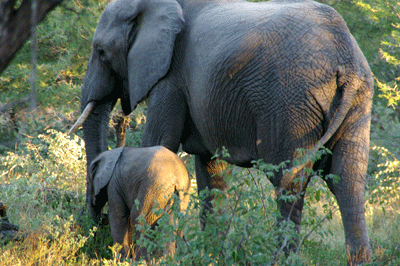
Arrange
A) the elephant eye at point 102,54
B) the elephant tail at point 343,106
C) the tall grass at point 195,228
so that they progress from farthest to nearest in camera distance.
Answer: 1. the elephant eye at point 102,54
2. the elephant tail at point 343,106
3. the tall grass at point 195,228

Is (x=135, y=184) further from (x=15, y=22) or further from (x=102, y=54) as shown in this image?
(x=15, y=22)

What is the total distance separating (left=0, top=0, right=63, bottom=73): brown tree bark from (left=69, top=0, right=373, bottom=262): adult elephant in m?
1.87

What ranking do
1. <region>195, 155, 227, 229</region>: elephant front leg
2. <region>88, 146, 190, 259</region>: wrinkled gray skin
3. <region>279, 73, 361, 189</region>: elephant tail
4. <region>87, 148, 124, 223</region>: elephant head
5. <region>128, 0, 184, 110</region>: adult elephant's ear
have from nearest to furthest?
1. <region>279, 73, 361, 189</region>: elephant tail
2. <region>88, 146, 190, 259</region>: wrinkled gray skin
3. <region>87, 148, 124, 223</region>: elephant head
4. <region>128, 0, 184, 110</region>: adult elephant's ear
5. <region>195, 155, 227, 229</region>: elephant front leg

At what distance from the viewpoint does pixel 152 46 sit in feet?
14.6

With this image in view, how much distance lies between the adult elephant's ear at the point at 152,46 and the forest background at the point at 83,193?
807 millimetres

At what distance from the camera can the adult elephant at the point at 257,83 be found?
3498 millimetres

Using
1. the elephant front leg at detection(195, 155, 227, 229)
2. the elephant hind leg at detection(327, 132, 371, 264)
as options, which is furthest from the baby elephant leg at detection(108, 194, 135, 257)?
the elephant hind leg at detection(327, 132, 371, 264)

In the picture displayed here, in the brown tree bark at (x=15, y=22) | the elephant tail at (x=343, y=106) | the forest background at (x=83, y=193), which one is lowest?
the forest background at (x=83, y=193)

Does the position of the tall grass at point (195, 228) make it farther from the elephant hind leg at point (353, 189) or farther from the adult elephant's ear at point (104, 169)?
the adult elephant's ear at point (104, 169)

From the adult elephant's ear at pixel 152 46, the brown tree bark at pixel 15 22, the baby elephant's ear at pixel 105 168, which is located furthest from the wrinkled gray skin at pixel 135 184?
the brown tree bark at pixel 15 22

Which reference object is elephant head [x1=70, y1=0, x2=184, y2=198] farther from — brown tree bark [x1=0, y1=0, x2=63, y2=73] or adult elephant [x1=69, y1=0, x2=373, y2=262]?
brown tree bark [x1=0, y1=0, x2=63, y2=73]

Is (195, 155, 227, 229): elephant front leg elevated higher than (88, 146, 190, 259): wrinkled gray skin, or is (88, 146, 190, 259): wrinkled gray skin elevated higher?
(88, 146, 190, 259): wrinkled gray skin

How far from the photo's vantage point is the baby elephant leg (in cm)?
404

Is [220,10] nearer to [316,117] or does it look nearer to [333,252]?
[316,117]
